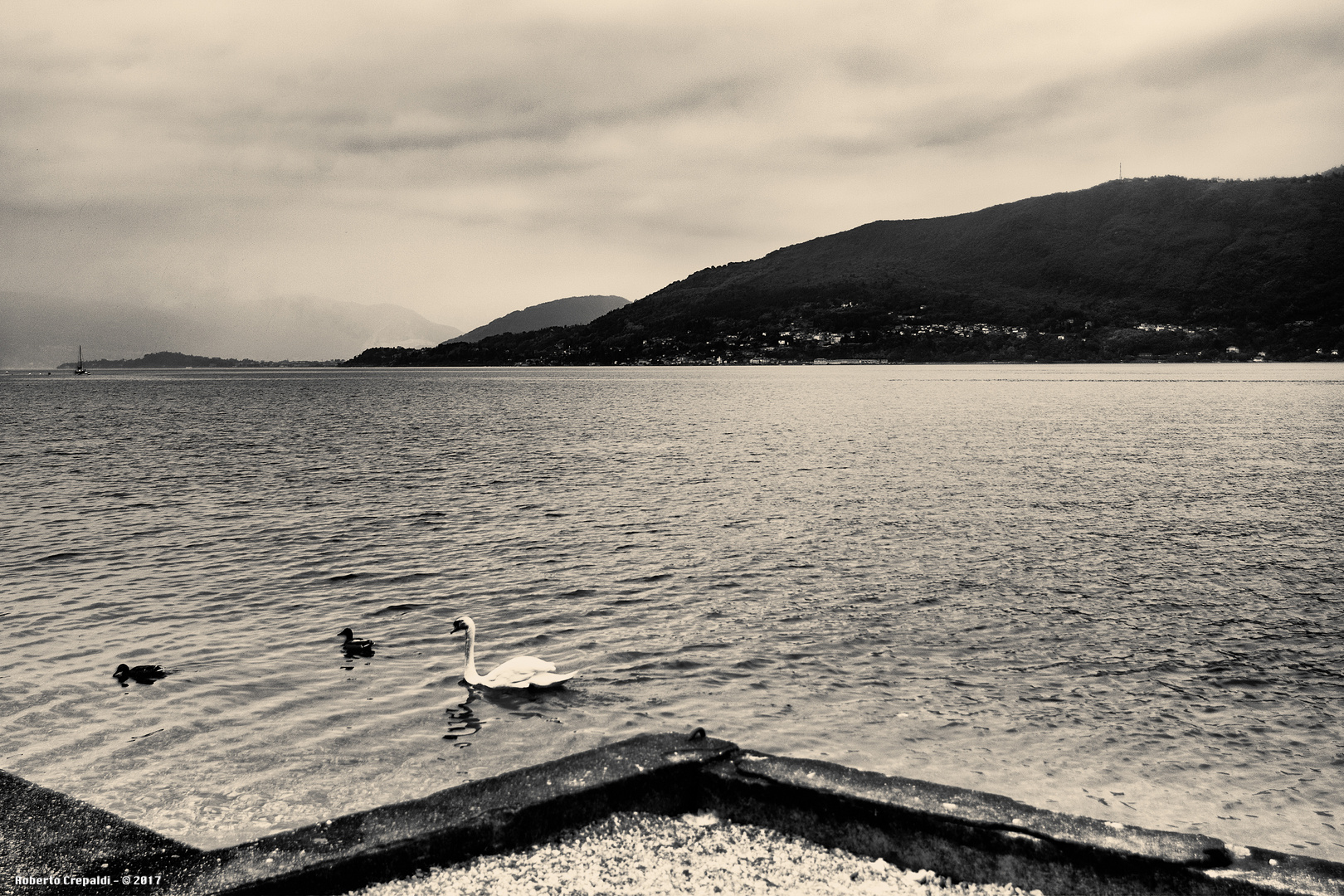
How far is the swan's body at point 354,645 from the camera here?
1252 centimetres

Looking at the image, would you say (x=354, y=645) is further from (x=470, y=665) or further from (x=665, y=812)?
(x=665, y=812)

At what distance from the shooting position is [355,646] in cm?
1256

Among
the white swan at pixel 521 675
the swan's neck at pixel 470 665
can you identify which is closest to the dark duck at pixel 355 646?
A: the swan's neck at pixel 470 665

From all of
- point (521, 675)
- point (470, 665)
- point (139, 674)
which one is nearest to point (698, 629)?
point (521, 675)

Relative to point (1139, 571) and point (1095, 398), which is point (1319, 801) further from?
point (1095, 398)

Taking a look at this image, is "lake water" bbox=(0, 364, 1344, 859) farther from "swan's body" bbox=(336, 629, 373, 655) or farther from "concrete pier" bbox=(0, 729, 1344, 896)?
"concrete pier" bbox=(0, 729, 1344, 896)

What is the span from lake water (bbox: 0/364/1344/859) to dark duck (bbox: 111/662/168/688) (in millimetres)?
225

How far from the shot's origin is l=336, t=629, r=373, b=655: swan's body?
1252cm

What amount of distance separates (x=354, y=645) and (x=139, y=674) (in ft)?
9.32

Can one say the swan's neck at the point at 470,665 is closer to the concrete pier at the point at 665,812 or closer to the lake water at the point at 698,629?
the lake water at the point at 698,629

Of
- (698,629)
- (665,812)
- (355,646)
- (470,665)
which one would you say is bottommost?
(698,629)

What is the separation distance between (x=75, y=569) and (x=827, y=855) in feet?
62.9

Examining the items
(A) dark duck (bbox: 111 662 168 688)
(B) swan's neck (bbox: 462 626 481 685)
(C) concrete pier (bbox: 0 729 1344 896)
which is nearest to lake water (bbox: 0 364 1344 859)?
(A) dark duck (bbox: 111 662 168 688)

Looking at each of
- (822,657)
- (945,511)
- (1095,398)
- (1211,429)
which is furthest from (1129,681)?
(1095,398)
